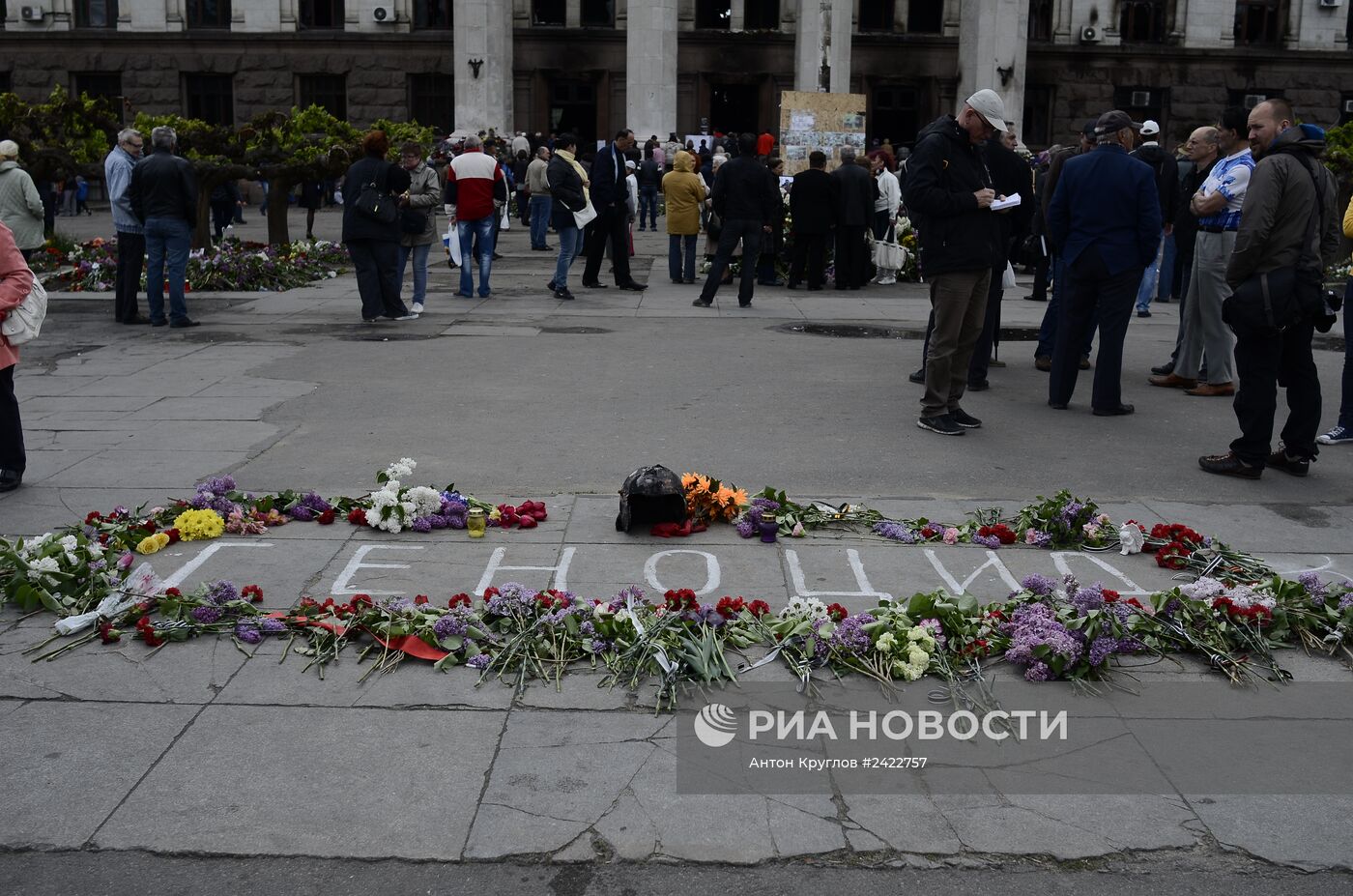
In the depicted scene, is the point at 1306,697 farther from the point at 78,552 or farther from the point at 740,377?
the point at 740,377

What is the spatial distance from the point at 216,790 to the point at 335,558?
7.21 feet

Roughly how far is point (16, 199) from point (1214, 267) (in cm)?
1154

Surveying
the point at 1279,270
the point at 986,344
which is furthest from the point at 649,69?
the point at 1279,270

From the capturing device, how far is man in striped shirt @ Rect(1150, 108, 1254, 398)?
9891mm

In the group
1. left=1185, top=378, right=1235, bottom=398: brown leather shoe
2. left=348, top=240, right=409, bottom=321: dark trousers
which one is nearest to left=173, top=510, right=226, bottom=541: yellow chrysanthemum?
left=1185, top=378, right=1235, bottom=398: brown leather shoe

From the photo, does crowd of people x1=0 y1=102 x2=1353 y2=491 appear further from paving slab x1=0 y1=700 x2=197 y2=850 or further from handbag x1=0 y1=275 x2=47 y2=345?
paving slab x1=0 y1=700 x2=197 y2=850

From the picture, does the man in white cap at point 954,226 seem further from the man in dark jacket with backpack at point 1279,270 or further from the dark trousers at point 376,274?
the dark trousers at point 376,274

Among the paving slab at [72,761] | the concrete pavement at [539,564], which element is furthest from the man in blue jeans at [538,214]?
the paving slab at [72,761]

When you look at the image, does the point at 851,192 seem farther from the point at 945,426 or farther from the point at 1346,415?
the point at 1346,415

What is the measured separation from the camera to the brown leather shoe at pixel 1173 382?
1083 centimetres

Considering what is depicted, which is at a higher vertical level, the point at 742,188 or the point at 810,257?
the point at 742,188

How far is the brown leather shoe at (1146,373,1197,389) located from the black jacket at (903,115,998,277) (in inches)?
118

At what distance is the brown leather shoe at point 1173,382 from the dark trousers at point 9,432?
8.42 meters

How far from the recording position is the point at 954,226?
339 inches
